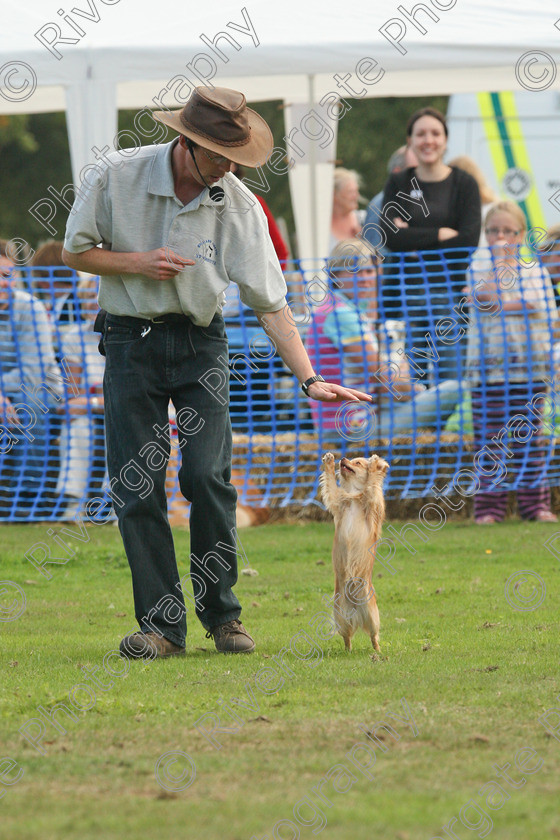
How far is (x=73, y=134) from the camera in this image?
9633mm

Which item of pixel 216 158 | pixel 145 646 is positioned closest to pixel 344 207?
pixel 216 158

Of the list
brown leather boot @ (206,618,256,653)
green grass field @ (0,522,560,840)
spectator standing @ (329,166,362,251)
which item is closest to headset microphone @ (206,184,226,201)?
brown leather boot @ (206,618,256,653)

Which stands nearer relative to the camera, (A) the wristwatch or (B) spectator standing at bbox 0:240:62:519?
(A) the wristwatch

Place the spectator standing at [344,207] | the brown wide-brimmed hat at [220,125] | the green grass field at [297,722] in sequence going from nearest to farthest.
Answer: the green grass field at [297,722] → the brown wide-brimmed hat at [220,125] → the spectator standing at [344,207]

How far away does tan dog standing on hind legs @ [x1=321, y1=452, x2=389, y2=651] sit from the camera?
5.12 m

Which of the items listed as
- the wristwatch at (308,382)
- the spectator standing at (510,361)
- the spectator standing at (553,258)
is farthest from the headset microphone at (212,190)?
the spectator standing at (553,258)

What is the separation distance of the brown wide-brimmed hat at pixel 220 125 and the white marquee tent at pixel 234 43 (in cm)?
461

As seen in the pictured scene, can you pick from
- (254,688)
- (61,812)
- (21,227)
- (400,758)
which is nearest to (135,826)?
(61,812)

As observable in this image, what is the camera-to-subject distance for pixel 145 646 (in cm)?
498

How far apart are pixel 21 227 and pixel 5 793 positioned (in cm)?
3107

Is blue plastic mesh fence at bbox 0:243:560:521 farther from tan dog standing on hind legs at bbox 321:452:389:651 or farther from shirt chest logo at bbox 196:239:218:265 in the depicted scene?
shirt chest logo at bbox 196:239:218:265

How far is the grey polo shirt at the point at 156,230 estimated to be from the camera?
15.8 ft

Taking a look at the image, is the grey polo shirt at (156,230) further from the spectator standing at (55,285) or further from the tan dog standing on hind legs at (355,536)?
the spectator standing at (55,285)

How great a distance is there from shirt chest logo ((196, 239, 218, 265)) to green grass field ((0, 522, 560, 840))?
1662 mm
